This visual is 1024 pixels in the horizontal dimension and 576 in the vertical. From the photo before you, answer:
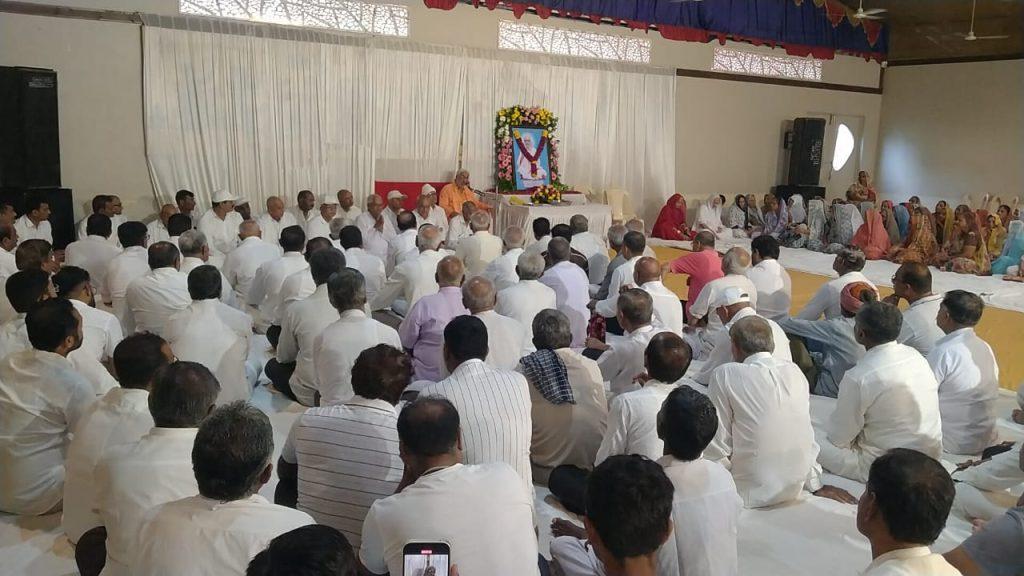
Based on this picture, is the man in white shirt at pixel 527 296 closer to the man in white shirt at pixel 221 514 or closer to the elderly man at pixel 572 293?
the elderly man at pixel 572 293

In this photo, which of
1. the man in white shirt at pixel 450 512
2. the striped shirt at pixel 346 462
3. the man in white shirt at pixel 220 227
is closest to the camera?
the man in white shirt at pixel 450 512

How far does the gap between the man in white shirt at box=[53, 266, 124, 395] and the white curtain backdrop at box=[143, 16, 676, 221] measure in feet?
17.2

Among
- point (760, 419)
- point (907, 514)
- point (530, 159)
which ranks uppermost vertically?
point (530, 159)

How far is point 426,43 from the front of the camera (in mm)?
10570

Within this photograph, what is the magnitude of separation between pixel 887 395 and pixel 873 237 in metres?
7.91

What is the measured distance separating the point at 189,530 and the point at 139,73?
27.0 feet

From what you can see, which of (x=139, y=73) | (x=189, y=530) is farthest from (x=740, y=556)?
(x=139, y=73)

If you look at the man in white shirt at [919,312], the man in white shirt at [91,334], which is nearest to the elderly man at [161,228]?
the man in white shirt at [91,334]

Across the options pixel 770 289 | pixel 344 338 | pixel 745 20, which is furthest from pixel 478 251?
pixel 745 20

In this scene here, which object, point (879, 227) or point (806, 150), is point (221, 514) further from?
point (806, 150)

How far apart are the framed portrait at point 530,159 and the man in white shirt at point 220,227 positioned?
420 centimetres

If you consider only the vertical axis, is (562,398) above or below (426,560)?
below

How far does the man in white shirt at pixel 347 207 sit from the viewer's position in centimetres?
930

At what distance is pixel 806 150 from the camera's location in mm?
14297
